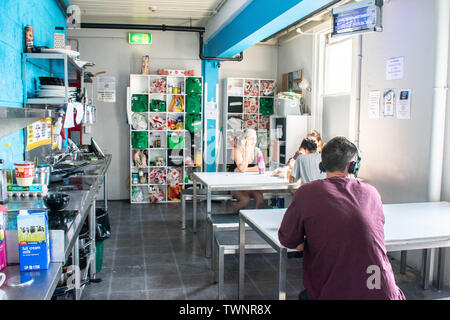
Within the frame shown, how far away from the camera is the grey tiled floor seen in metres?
3.84

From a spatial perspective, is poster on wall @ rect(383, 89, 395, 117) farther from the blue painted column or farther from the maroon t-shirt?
the blue painted column

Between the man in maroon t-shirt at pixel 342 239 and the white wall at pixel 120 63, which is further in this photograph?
the white wall at pixel 120 63

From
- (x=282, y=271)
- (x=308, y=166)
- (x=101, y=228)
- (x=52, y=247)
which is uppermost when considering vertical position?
(x=308, y=166)

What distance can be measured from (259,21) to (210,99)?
139 inches

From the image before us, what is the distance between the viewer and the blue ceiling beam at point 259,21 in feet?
13.2

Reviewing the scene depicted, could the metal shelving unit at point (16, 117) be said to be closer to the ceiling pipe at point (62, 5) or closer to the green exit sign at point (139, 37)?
the ceiling pipe at point (62, 5)

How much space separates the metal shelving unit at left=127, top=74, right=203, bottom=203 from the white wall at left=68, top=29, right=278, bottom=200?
37cm

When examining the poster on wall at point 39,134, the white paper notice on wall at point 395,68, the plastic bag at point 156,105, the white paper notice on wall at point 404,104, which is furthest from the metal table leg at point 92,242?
the plastic bag at point 156,105

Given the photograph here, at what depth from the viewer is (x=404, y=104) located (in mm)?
4637

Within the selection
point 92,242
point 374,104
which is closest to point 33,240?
point 92,242

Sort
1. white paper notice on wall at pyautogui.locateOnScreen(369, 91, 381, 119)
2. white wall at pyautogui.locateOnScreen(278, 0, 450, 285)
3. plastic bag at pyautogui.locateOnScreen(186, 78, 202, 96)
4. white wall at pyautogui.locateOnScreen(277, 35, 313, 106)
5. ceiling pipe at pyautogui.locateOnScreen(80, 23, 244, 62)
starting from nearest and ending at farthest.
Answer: white wall at pyautogui.locateOnScreen(278, 0, 450, 285) < white paper notice on wall at pyautogui.locateOnScreen(369, 91, 381, 119) < white wall at pyautogui.locateOnScreen(277, 35, 313, 106) < ceiling pipe at pyautogui.locateOnScreen(80, 23, 244, 62) < plastic bag at pyautogui.locateOnScreen(186, 78, 202, 96)

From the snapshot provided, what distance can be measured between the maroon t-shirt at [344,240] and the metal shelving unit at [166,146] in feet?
19.9

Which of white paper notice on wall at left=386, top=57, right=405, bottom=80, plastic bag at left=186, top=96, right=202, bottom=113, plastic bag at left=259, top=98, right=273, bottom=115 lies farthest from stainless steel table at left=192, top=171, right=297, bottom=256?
plastic bag at left=259, top=98, right=273, bottom=115

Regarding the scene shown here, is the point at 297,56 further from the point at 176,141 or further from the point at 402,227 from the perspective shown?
the point at 402,227
